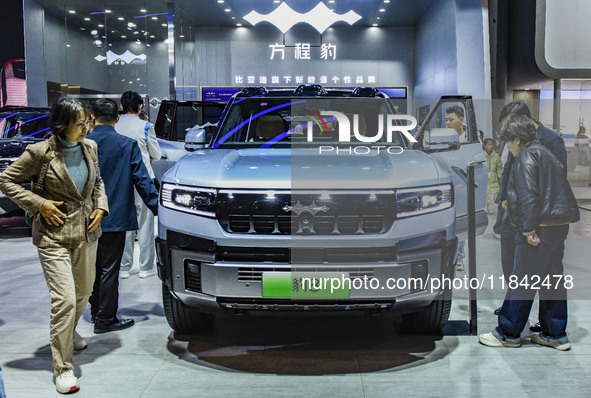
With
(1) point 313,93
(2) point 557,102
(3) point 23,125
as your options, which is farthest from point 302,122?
(2) point 557,102

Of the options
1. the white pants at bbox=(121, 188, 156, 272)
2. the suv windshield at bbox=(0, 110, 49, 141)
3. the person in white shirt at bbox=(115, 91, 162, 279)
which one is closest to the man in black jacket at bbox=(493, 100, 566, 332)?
the person in white shirt at bbox=(115, 91, 162, 279)

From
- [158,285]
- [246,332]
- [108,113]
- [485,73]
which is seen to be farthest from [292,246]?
[485,73]

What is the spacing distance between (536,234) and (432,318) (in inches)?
33.2

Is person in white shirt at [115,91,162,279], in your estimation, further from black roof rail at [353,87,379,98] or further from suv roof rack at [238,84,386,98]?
black roof rail at [353,87,379,98]

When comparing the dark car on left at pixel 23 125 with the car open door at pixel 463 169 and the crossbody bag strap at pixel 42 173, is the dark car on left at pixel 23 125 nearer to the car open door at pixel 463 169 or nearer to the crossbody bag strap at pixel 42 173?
the crossbody bag strap at pixel 42 173

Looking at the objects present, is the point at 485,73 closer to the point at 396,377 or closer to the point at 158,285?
the point at 158,285


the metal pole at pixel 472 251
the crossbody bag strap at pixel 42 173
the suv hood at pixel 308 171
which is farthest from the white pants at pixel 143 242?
the metal pole at pixel 472 251

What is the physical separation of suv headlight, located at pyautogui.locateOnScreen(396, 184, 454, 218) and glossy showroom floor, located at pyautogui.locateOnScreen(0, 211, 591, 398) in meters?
0.70

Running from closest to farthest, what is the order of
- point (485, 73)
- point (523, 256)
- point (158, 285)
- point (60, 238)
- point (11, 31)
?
1. point (60, 238)
2. point (523, 256)
3. point (158, 285)
4. point (485, 73)
5. point (11, 31)

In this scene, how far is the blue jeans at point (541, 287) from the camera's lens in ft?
12.3

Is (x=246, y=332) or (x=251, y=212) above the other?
(x=251, y=212)

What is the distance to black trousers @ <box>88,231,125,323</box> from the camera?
422 cm

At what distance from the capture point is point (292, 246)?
3.31m

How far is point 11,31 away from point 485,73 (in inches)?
503
